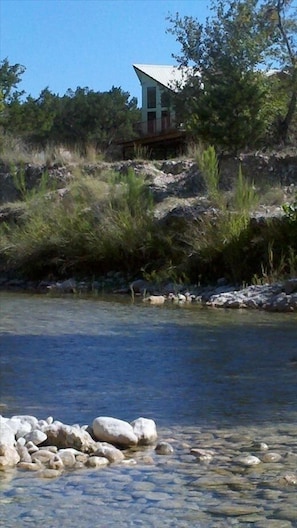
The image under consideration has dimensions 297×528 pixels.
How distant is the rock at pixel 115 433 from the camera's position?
22.4 feet

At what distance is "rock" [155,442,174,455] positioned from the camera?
266 inches

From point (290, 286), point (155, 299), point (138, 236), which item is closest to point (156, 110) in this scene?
point (138, 236)

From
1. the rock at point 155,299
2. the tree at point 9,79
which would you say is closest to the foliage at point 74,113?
the tree at point 9,79

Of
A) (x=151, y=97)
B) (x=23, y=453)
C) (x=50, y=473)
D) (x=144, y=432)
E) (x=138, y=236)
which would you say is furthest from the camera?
(x=151, y=97)

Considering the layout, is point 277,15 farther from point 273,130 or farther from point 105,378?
point 105,378

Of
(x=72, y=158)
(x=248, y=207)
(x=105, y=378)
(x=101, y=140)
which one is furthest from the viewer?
(x=101, y=140)

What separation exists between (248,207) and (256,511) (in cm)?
1677

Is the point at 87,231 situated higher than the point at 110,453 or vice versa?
the point at 87,231

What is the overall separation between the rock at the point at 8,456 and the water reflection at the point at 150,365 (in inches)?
58.1

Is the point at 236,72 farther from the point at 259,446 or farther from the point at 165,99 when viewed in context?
the point at 259,446

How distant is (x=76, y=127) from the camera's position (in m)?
57.9

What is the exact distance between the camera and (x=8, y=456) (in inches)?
251

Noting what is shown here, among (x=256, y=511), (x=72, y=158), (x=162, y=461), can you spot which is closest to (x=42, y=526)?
(x=256, y=511)

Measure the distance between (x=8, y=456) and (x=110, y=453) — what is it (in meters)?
0.69
